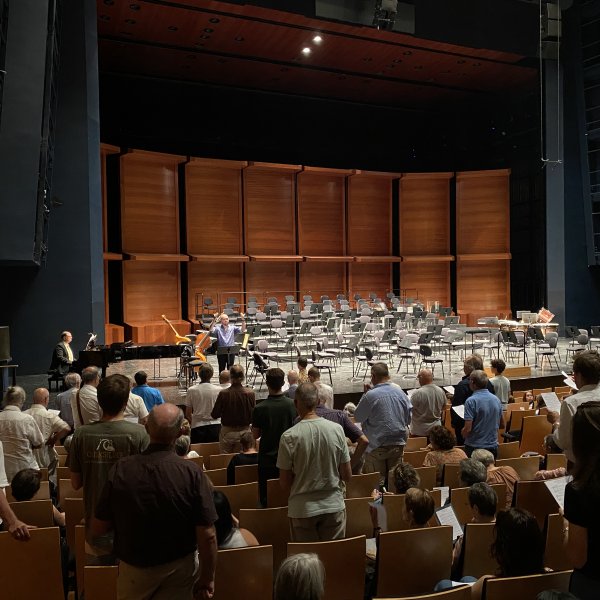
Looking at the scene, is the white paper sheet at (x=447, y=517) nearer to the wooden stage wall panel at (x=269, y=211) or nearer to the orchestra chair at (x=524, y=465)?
the orchestra chair at (x=524, y=465)

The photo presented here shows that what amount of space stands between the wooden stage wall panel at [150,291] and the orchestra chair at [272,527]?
16.8 metres

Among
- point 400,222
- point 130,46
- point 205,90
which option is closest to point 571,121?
point 400,222

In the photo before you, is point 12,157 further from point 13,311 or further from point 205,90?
point 205,90

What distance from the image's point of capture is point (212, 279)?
22375 mm

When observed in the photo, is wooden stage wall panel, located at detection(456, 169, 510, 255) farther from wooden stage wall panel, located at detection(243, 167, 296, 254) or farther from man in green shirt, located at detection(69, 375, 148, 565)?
Answer: man in green shirt, located at detection(69, 375, 148, 565)

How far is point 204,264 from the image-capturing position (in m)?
22.3

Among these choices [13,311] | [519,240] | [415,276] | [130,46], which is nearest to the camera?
[13,311]

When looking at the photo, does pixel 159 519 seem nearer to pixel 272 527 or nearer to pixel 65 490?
pixel 272 527

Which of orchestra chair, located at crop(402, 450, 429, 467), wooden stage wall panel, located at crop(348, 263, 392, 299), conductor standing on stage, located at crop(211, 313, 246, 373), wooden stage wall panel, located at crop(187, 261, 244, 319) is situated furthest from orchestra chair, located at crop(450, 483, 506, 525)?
wooden stage wall panel, located at crop(348, 263, 392, 299)

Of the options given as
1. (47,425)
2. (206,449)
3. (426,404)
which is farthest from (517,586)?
(47,425)

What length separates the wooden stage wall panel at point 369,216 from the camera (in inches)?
1001

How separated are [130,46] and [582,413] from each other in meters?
18.9

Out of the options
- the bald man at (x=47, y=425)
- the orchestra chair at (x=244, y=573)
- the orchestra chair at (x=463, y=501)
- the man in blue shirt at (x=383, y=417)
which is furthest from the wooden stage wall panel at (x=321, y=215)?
the orchestra chair at (x=244, y=573)

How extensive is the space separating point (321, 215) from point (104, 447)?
22174 millimetres
